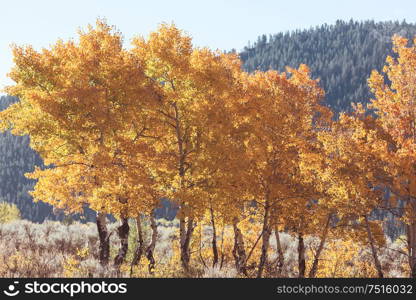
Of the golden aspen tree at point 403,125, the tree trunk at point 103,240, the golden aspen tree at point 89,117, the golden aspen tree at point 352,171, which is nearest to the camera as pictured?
the golden aspen tree at point 89,117

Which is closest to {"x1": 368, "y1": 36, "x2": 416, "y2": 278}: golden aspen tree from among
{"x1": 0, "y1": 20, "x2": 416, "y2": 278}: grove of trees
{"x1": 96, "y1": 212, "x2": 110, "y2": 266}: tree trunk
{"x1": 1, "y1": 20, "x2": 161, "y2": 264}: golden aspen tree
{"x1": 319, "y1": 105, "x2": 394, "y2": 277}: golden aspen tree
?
{"x1": 0, "y1": 20, "x2": 416, "y2": 278}: grove of trees

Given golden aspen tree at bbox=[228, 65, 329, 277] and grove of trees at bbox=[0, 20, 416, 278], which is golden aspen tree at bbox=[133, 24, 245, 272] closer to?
grove of trees at bbox=[0, 20, 416, 278]

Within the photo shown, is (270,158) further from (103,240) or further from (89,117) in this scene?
(103,240)

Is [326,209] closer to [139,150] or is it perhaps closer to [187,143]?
[187,143]

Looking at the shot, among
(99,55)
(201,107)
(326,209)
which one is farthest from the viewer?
(326,209)

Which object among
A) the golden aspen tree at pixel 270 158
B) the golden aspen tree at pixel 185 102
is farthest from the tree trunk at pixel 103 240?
the golden aspen tree at pixel 270 158

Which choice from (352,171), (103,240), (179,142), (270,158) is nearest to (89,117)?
(179,142)

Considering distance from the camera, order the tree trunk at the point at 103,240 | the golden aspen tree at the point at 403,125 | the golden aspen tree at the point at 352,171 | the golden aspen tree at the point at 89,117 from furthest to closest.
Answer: the tree trunk at the point at 103,240 < the golden aspen tree at the point at 352,171 < the golden aspen tree at the point at 403,125 < the golden aspen tree at the point at 89,117

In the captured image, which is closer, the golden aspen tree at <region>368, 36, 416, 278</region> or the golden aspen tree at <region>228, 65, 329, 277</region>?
the golden aspen tree at <region>228, 65, 329, 277</region>

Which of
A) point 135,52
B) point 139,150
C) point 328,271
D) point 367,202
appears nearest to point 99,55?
point 135,52

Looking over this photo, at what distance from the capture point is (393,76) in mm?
18484

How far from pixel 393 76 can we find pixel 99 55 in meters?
12.2

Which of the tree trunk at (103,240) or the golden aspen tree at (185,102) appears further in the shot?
the tree trunk at (103,240)

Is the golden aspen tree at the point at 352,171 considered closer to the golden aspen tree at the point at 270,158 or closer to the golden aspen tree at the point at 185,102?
the golden aspen tree at the point at 270,158
